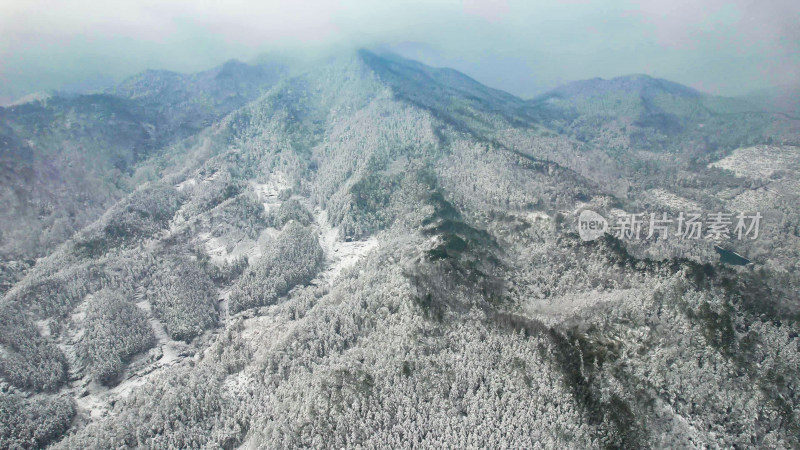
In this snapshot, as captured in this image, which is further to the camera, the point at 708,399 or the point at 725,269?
the point at 725,269

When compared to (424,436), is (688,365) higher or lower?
higher

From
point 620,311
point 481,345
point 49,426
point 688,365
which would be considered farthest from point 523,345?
point 49,426

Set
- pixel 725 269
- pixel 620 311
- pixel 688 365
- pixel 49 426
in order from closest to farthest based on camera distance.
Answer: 1. pixel 688 365
2. pixel 49 426
3. pixel 620 311
4. pixel 725 269

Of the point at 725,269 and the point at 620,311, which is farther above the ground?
the point at 725,269

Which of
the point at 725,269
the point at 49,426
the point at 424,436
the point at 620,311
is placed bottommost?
the point at 49,426

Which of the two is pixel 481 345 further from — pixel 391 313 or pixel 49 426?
pixel 49 426

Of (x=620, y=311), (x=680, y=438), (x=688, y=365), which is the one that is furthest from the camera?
(x=620, y=311)

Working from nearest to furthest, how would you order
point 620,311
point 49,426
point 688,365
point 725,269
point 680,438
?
point 680,438 → point 688,365 → point 49,426 → point 620,311 → point 725,269

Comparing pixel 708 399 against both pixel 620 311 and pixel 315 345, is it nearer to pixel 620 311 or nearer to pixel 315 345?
pixel 620 311

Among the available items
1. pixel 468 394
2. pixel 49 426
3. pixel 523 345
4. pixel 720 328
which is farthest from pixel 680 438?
pixel 49 426
